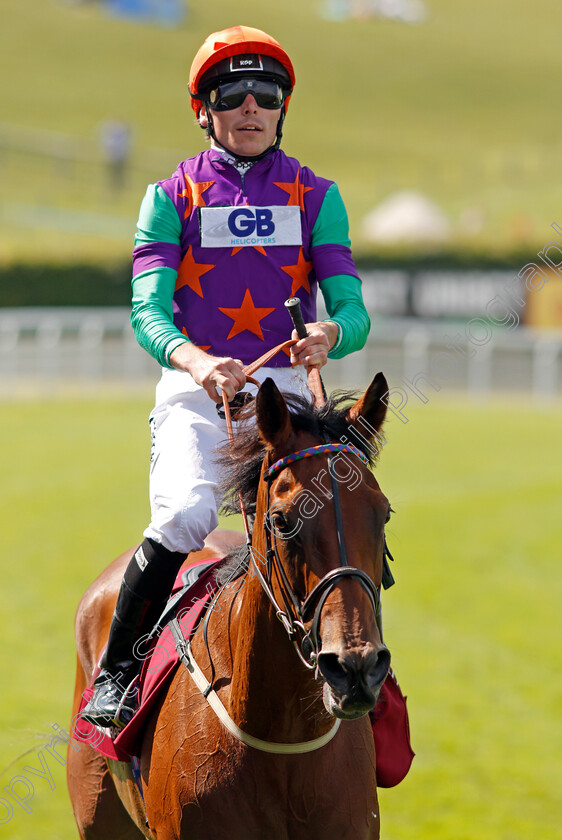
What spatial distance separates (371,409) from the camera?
2521 millimetres

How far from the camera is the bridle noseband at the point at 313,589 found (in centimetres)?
222

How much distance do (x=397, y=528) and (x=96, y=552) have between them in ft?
10.9

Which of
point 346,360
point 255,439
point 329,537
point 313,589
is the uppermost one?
point 346,360

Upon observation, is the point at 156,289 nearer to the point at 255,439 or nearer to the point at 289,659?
the point at 255,439

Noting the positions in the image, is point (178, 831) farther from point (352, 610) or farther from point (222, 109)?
point (222, 109)

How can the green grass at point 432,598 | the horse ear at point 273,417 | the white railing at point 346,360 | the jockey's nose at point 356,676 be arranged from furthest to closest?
the white railing at point 346,360
the green grass at point 432,598
the horse ear at point 273,417
the jockey's nose at point 356,676

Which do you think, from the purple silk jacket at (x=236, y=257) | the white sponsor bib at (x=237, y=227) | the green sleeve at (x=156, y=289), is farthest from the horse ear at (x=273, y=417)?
the white sponsor bib at (x=237, y=227)

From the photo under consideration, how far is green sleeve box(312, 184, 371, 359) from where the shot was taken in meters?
3.05

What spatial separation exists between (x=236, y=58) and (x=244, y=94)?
120 millimetres

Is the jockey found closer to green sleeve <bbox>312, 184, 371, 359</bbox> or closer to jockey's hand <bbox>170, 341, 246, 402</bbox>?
green sleeve <bbox>312, 184, 371, 359</bbox>

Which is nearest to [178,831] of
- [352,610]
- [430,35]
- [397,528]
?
[352,610]

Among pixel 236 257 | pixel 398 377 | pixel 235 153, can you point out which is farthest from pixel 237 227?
pixel 398 377

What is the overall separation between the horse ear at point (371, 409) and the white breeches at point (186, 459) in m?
0.43

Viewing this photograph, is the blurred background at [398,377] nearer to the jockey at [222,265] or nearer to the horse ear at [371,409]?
the jockey at [222,265]
